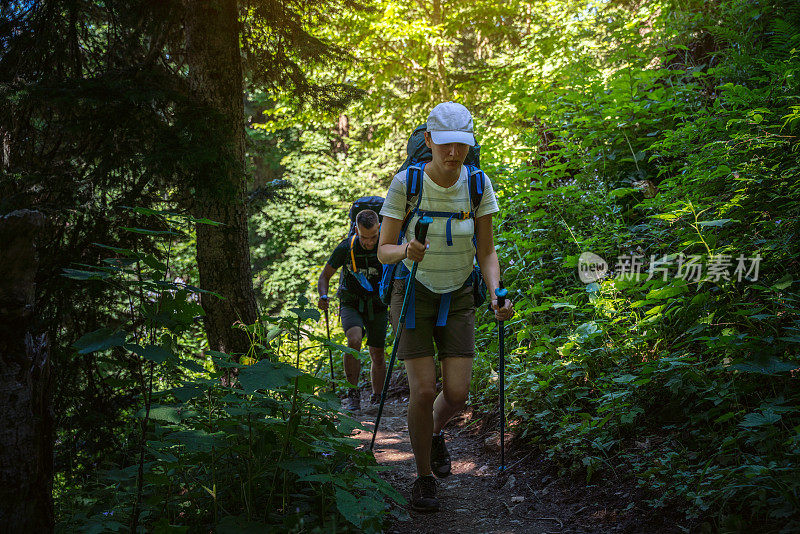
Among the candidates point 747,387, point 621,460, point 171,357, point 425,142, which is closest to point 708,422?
point 747,387

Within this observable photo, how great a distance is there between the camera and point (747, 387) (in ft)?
11.0

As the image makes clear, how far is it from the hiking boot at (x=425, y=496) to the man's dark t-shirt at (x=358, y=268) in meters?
3.10

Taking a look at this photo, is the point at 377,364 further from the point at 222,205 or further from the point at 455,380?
the point at 455,380

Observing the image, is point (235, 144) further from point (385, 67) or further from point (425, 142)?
point (385, 67)

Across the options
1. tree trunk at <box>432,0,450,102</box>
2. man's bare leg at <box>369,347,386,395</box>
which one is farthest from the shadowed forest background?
tree trunk at <box>432,0,450,102</box>


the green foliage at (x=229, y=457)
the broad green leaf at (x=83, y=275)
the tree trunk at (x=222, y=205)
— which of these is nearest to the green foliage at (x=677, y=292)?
the green foliage at (x=229, y=457)

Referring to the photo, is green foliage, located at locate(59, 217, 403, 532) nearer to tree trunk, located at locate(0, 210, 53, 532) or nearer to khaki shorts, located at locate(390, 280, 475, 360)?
tree trunk, located at locate(0, 210, 53, 532)

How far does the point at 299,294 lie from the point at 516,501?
223 centimetres

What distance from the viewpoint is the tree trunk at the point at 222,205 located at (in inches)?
220

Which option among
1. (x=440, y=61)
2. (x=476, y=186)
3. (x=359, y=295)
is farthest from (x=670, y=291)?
(x=440, y=61)

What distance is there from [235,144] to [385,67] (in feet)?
31.4

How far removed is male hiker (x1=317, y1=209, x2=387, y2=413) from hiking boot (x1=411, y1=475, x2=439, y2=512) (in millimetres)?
2853

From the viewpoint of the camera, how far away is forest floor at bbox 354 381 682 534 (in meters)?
3.30

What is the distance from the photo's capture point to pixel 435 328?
401 cm
